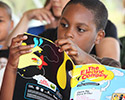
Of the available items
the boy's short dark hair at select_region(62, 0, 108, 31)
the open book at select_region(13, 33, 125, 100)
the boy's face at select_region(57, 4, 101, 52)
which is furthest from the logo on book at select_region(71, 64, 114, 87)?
the boy's short dark hair at select_region(62, 0, 108, 31)

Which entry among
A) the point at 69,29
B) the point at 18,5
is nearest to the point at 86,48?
the point at 69,29

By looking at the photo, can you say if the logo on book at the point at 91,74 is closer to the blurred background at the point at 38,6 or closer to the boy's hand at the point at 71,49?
the boy's hand at the point at 71,49

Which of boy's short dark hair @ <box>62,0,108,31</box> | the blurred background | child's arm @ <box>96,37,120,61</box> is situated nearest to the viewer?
boy's short dark hair @ <box>62,0,108,31</box>

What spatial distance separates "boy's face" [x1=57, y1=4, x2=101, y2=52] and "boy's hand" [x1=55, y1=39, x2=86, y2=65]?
8.4 inches

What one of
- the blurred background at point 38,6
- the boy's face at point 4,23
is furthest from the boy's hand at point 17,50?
the blurred background at point 38,6

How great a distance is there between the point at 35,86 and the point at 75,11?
0.49 metres

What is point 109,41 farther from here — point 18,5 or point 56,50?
point 18,5

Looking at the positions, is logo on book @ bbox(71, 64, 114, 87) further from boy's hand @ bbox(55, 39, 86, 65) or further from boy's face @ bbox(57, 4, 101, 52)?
boy's face @ bbox(57, 4, 101, 52)

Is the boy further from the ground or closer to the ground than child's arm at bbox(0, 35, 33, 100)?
further from the ground

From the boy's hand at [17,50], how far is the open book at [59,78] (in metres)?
0.02

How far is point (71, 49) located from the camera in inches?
34.0

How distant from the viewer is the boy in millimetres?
900

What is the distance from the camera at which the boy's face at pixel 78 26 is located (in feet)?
3.67

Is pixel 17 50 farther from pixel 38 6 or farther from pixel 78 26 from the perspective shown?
pixel 38 6
